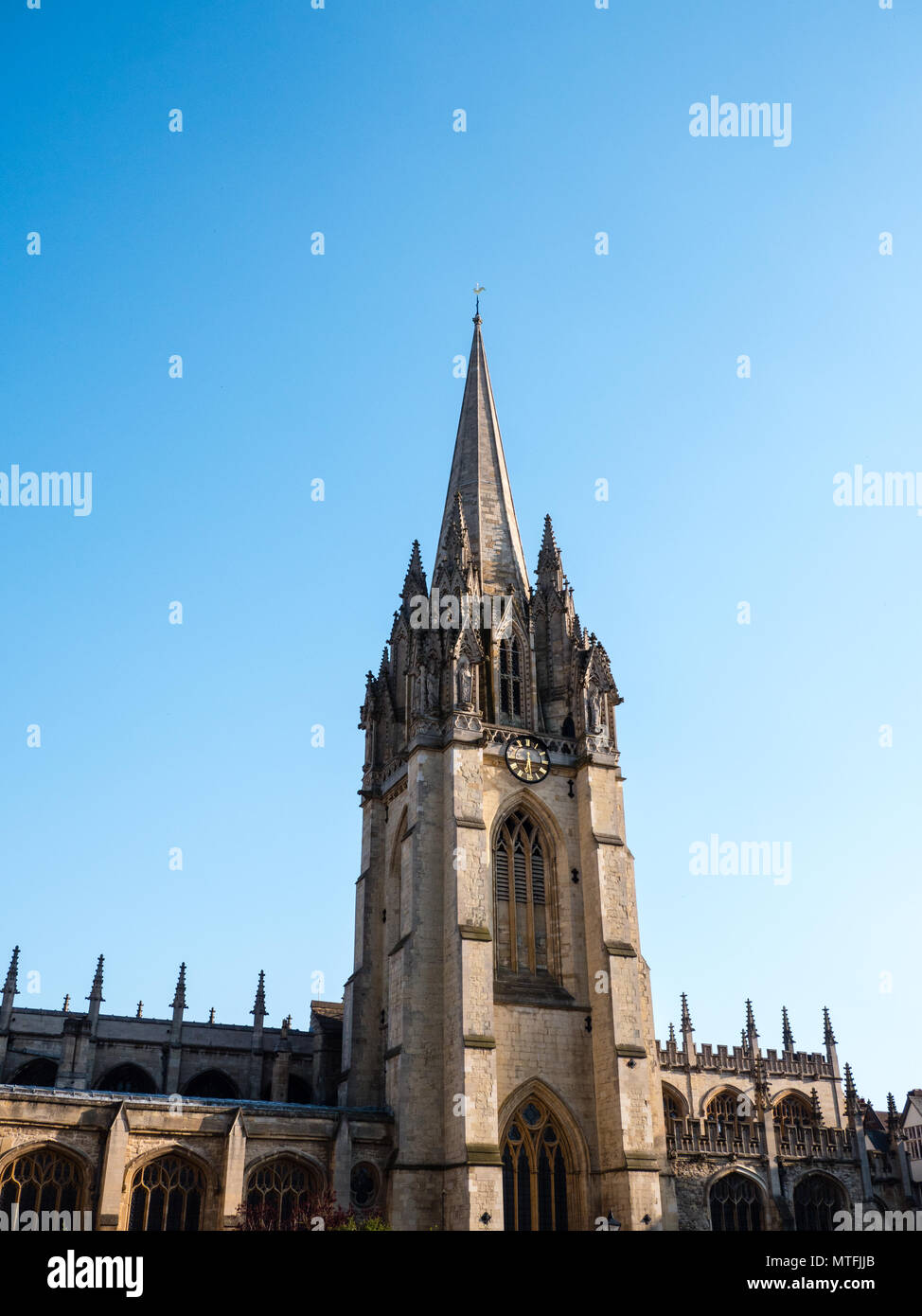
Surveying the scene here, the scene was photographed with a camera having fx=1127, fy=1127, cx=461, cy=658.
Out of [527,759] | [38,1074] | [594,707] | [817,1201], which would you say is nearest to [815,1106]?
[817,1201]

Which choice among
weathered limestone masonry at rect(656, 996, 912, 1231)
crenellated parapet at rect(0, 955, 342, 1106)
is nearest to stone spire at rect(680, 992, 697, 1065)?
weathered limestone masonry at rect(656, 996, 912, 1231)

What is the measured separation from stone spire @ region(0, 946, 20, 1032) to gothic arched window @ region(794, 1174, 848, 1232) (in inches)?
1257

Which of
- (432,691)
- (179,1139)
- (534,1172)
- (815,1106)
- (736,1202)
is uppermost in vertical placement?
(432,691)

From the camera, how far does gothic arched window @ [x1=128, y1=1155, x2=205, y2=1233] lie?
32906mm

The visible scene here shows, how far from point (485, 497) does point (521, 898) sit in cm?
1833

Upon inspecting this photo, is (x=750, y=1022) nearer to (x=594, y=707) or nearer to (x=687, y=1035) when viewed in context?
(x=687, y=1035)

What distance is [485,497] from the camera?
5006cm

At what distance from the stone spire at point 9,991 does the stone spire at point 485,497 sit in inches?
964

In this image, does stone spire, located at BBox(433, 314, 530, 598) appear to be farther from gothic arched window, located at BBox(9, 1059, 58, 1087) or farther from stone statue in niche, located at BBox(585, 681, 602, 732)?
gothic arched window, located at BBox(9, 1059, 58, 1087)

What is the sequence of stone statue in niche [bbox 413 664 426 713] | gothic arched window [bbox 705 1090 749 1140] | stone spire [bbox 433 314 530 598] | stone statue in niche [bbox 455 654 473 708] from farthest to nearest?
gothic arched window [bbox 705 1090 749 1140], stone spire [bbox 433 314 530 598], stone statue in niche [bbox 413 664 426 713], stone statue in niche [bbox 455 654 473 708]

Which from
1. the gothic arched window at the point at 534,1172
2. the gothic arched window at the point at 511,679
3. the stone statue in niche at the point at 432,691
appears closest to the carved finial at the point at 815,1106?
the gothic arched window at the point at 534,1172

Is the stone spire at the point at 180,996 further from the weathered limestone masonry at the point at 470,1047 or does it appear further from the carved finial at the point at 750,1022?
the carved finial at the point at 750,1022
